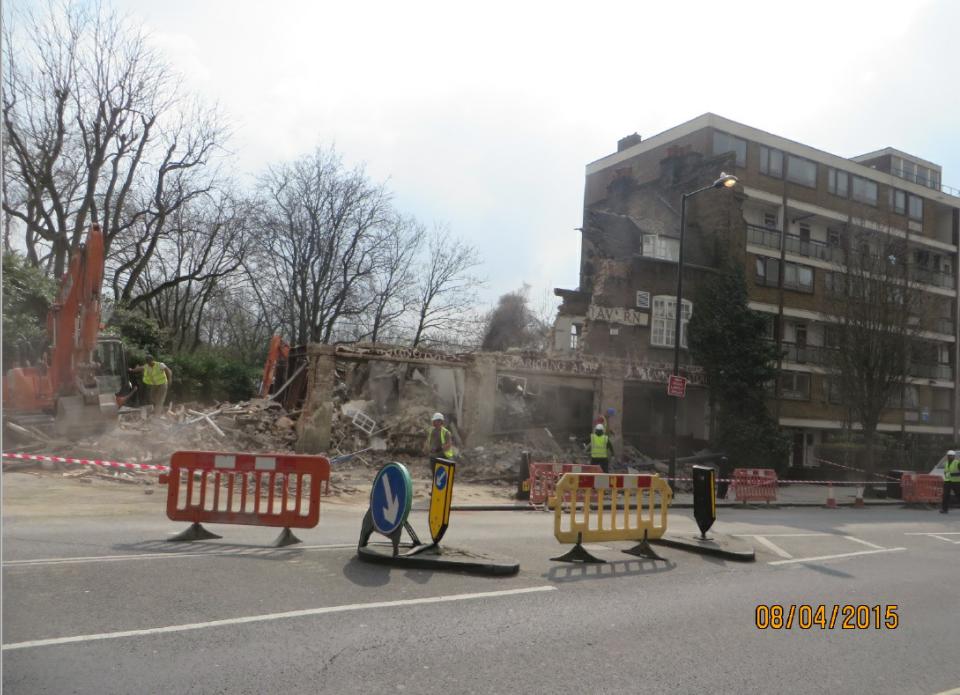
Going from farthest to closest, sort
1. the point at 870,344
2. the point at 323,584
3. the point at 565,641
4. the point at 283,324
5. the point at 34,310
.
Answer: the point at 283,324 → the point at 870,344 → the point at 34,310 → the point at 323,584 → the point at 565,641

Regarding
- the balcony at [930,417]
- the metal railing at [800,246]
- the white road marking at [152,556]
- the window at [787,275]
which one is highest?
the metal railing at [800,246]

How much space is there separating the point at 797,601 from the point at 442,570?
3398 millimetres

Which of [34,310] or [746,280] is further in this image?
[746,280]

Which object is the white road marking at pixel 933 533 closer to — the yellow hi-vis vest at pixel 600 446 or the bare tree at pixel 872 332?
the yellow hi-vis vest at pixel 600 446

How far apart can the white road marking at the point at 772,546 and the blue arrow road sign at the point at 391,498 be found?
5400 millimetres

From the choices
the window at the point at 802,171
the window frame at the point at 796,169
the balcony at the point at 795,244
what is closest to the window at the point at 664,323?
the balcony at the point at 795,244

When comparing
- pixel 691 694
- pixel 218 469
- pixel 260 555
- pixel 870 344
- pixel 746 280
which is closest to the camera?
pixel 691 694

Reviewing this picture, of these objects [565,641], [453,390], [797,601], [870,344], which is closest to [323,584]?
[565,641]

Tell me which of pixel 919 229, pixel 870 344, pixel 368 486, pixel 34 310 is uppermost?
pixel 919 229

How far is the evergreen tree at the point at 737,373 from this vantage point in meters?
28.0

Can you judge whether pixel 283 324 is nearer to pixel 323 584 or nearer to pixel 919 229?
pixel 323 584

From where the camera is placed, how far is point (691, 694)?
4344mm

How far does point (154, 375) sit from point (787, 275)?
89.4 feet

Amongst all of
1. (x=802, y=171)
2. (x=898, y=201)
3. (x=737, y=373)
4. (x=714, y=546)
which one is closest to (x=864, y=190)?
(x=898, y=201)
